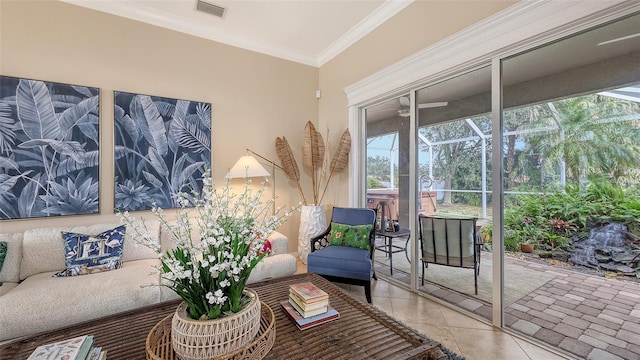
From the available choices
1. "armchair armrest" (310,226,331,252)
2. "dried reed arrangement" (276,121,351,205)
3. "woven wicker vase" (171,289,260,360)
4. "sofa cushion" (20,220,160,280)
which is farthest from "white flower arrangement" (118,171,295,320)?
"dried reed arrangement" (276,121,351,205)

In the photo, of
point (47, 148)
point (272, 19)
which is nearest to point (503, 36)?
point (272, 19)

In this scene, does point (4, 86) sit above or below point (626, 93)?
above

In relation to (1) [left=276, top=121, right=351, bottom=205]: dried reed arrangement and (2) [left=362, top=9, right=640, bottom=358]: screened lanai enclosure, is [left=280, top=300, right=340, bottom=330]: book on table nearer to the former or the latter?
(2) [left=362, top=9, right=640, bottom=358]: screened lanai enclosure

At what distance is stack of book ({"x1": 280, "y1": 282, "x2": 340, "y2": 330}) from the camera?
1.37 metres

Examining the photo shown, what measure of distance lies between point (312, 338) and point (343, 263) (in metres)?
1.37

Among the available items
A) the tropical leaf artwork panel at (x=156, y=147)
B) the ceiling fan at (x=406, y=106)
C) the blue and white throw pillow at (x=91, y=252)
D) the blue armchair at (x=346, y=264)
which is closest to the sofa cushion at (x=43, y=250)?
the blue and white throw pillow at (x=91, y=252)

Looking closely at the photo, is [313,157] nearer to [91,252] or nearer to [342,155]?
[342,155]

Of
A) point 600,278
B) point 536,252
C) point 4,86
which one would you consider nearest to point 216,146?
point 4,86

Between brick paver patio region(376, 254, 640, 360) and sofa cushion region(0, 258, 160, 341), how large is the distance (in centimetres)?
274

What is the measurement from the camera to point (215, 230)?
108cm

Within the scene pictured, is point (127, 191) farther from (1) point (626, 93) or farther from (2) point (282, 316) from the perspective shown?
(1) point (626, 93)

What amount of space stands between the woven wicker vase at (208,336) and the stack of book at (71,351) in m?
0.33

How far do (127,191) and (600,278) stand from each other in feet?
14.2

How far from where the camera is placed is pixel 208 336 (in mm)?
1020
